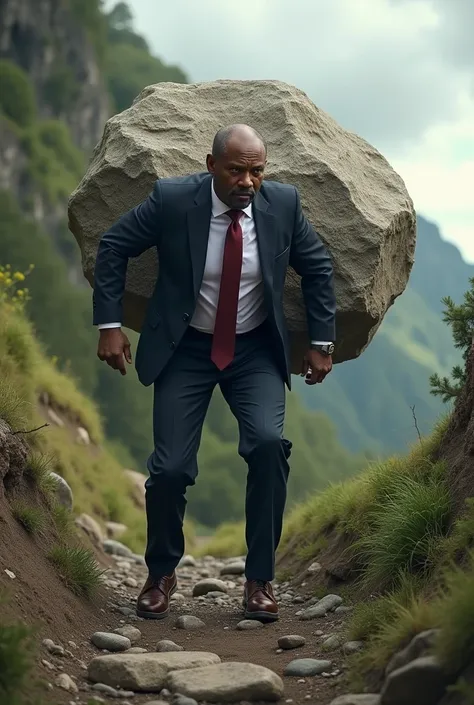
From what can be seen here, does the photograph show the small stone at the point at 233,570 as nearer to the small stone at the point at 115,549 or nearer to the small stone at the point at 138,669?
the small stone at the point at 115,549

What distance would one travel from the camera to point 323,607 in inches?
249

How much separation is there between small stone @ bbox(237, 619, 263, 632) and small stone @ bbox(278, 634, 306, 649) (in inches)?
22.1

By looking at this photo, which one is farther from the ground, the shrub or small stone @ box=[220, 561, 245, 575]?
the shrub

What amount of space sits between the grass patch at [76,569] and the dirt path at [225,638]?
196 mm

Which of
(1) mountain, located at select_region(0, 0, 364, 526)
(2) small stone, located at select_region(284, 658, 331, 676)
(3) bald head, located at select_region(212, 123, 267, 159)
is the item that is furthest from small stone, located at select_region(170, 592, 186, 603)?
(1) mountain, located at select_region(0, 0, 364, 526)

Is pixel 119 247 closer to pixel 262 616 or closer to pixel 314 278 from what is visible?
pixel 314 278

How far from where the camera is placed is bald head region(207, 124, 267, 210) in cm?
595

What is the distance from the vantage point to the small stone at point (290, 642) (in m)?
5.48

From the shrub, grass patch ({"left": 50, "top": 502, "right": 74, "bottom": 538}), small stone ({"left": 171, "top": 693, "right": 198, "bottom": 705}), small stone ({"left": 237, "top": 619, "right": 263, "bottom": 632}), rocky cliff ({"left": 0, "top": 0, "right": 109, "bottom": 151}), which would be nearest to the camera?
small stone ({"left": 171, "top": 693, "right": 198, "bottom": 705})

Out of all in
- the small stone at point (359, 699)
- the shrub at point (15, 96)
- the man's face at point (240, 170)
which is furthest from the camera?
the shrub at point (15, 96)

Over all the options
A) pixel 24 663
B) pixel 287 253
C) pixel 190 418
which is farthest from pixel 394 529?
pixel 24 663

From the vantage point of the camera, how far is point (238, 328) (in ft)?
20.5

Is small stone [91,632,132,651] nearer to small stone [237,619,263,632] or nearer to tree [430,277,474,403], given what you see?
small stone [237,619,263,632]

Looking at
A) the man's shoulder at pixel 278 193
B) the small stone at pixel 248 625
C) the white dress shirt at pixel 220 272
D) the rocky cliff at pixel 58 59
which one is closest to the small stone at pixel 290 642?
the small stone at pixel 248 625
